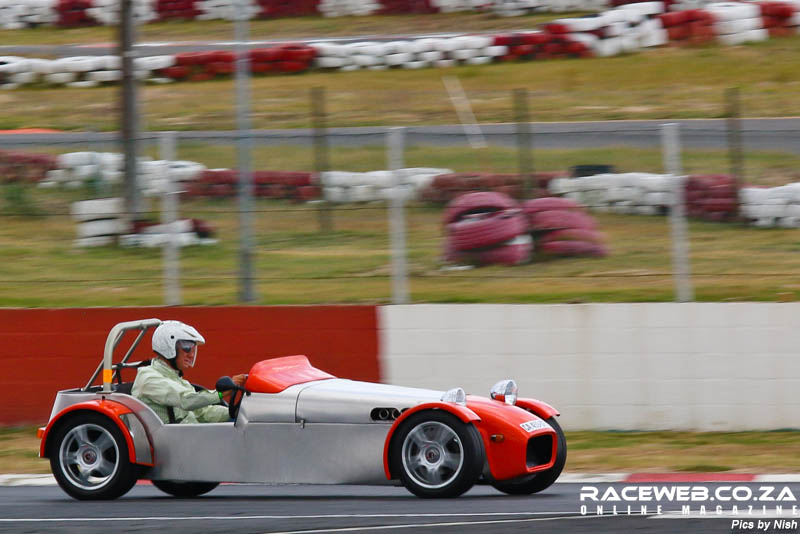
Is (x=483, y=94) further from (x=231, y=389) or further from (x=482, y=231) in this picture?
(x=231, y=389)

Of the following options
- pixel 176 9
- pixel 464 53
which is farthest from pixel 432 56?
pixel 176 9

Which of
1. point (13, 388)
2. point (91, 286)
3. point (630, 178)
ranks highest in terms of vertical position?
point (630, 178)

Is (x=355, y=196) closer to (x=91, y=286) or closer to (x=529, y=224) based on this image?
(x=529, y=224)

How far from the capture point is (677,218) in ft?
36.6

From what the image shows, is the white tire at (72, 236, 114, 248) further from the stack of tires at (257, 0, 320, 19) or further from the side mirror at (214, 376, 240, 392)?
the stack of tires at (257, 0, 320, 19)

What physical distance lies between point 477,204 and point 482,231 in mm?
265

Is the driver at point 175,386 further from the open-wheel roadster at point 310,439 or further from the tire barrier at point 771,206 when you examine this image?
the tire barrier at point 771,206

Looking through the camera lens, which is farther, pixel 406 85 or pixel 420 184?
pixel 406 85

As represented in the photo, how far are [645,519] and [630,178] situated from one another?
5.10 metres

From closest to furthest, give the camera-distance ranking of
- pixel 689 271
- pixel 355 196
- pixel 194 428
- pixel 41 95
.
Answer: pixel 194 428 → pixel 689 271 → pixel 355 196 → pixel 41 95

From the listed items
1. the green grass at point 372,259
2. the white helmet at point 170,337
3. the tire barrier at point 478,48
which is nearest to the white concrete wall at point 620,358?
the green grass at point 372,259

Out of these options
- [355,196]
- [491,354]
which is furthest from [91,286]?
[491,354]

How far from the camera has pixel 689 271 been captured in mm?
11242

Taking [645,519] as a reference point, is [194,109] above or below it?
above
